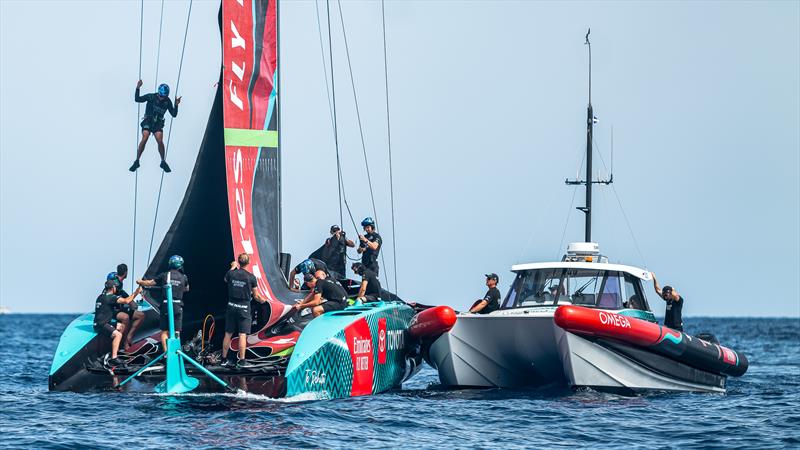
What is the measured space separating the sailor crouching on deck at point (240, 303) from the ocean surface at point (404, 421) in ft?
2.64

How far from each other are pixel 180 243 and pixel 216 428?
13.1ft

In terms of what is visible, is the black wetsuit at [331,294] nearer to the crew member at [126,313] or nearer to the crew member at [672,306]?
the crew member at [126,313]

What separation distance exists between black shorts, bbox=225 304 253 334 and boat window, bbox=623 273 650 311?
6027mm

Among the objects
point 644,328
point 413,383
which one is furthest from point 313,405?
point 413,383

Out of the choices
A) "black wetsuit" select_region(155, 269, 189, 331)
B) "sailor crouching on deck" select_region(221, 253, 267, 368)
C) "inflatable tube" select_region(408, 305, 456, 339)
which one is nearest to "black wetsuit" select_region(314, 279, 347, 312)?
"inflatable tube" select_region(408, 305, 456, 339)

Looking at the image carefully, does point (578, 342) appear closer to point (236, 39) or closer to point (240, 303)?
point (240, 303)

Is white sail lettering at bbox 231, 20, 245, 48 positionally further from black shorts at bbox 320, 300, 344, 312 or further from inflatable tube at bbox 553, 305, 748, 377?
inflatable tube at bbox 553, 305, 748, 377

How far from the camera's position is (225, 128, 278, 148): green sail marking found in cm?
1530

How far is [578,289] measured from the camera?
17391mm

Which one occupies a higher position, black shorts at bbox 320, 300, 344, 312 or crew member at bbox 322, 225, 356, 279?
crew member at bbox 322, 225, 356, 279

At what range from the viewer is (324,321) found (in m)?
14.4

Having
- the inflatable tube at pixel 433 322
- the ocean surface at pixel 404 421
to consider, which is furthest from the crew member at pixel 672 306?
the inflatable tube at pixel 433 322

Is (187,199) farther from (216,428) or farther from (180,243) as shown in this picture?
(216,428)

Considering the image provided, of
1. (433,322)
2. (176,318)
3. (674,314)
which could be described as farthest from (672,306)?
(176,318)
